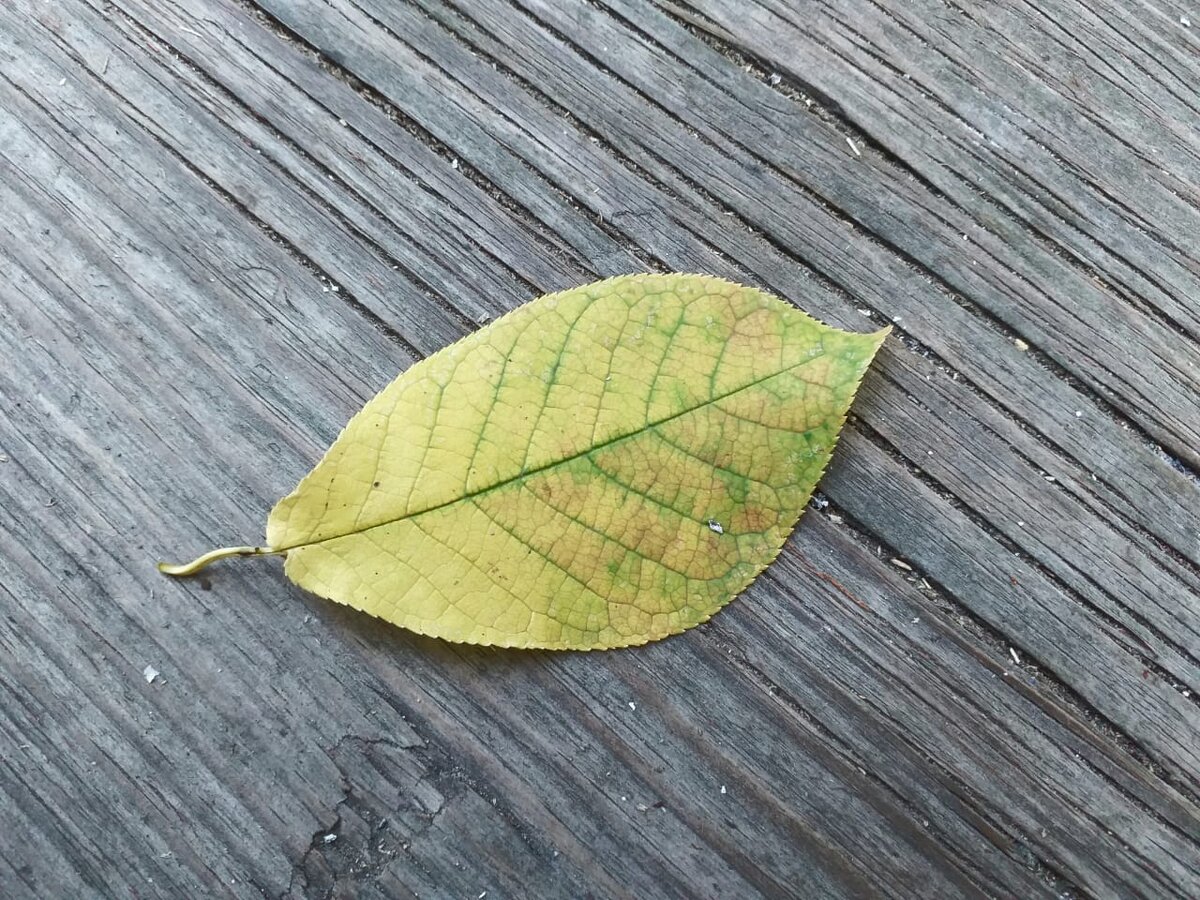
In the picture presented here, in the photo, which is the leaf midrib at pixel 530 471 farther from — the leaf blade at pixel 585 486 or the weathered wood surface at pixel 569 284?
the weathered wood surface at pixel 569 284

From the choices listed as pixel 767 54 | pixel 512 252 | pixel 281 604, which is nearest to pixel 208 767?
pixel 281 604

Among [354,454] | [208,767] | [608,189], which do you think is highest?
[608,189]

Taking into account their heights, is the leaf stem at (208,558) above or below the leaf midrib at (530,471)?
below

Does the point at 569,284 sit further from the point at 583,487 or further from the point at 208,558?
the point at 208,558

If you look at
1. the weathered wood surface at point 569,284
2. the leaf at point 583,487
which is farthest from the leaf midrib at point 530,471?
the weathered wood surface at point 569,284

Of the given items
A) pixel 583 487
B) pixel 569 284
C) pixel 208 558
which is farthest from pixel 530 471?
pixel 208 558

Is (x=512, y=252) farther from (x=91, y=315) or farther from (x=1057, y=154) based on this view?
(x=1057, y=154)
